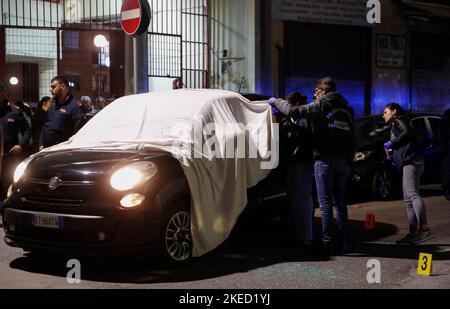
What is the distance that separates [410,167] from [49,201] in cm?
397

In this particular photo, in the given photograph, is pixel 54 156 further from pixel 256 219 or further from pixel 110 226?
pixel 256 219

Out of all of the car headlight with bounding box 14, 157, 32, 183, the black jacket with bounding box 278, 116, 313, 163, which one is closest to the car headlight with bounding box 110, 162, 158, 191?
the car headlight with bounding box 14, 157, 32, 183

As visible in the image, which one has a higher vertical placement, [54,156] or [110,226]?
[54,156]

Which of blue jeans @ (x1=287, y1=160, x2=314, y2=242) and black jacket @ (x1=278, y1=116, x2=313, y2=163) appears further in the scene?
blue jeans @ (x1=287, y1=160, x2=314, y2=242)

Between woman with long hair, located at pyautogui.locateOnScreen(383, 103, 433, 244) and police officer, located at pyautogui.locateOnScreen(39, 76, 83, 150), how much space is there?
153 inches

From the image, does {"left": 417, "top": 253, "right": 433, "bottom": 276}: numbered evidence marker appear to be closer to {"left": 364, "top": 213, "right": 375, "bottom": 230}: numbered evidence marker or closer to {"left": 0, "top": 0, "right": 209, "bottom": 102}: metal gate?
{"left": 364, "top": 213, "right": 375, "bottom": 230}: numbered evidence marker

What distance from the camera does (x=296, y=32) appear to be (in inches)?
590

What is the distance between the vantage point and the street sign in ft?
28.5

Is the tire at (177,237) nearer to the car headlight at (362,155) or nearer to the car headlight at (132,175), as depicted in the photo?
the car headlight at (132,175)

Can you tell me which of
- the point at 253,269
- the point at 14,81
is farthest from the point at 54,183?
the point at 14,81

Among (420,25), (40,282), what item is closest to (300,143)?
(40,282)

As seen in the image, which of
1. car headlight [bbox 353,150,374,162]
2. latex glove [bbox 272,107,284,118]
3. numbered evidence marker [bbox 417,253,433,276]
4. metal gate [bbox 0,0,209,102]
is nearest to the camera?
numbered evidence marker [bbox 417,253,433,276]

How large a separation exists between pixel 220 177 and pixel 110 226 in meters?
1.29
